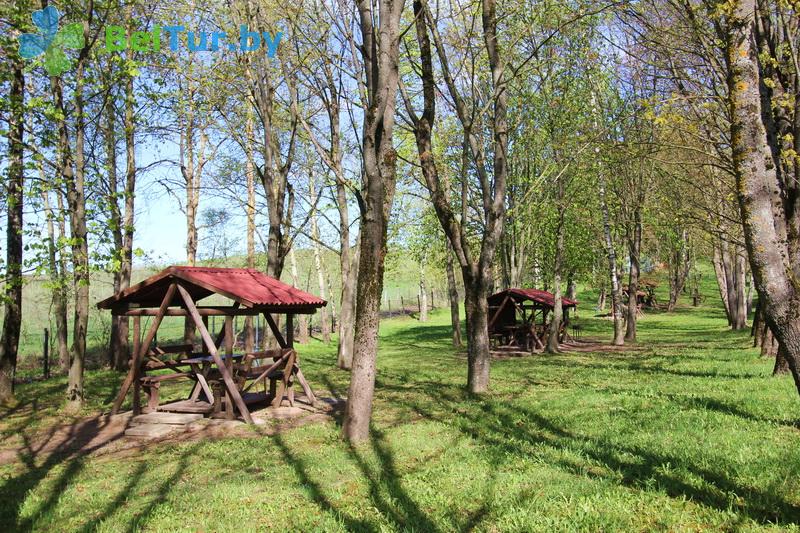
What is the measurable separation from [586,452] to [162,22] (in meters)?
18.9

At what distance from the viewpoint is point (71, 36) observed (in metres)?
11.9

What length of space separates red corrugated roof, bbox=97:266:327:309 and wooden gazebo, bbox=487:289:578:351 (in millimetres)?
12550

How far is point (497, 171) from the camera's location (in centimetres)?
1219

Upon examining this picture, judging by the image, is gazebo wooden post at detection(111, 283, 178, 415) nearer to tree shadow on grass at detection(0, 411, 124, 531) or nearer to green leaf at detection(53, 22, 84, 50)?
tree shadow on grass at detection(0, 411, 124, 531)

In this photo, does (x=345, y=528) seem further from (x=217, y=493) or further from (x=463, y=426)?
(x=463, y=426)

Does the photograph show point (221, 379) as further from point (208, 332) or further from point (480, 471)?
point (480, 471)

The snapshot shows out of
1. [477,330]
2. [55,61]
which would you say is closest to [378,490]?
[477,330]

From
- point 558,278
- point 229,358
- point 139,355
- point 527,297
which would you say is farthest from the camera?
point 527,297

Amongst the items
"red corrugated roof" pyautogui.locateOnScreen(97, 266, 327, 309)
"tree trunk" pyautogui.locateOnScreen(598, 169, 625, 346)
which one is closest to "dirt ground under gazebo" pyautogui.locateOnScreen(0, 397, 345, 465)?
"red corrugated roof" pyautogui.locateOnScreen(97, 266, 327, 309)

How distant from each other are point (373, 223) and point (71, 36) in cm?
875

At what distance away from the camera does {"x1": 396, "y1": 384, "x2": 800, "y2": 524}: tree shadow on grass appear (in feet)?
15.9


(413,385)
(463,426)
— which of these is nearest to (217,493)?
(463,426)

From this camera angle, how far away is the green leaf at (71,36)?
38.7 ft

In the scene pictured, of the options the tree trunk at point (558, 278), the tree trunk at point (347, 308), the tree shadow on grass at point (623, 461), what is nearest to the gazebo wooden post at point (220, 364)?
the tree shadow on grass at point (623, 461)
